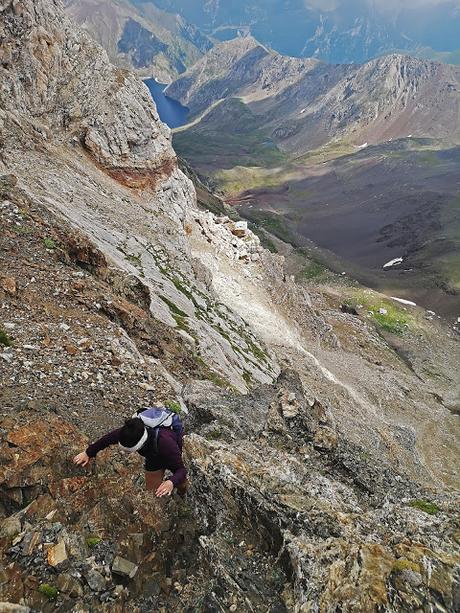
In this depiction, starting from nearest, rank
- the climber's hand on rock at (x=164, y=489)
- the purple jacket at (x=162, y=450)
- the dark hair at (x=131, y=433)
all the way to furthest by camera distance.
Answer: the dark hair at (x=131, y=433) → the climber's hand on rock at (x=164, y=489) → the purple jacket at (x=162, y=450)

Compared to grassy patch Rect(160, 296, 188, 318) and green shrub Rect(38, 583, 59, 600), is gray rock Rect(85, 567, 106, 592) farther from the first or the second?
grassy patch Rect(160, 296, 188, 318)

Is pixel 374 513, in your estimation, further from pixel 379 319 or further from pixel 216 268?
pixel 379 319

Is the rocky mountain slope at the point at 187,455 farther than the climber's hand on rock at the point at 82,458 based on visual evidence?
No

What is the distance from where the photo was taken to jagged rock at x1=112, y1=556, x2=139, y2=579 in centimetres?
781

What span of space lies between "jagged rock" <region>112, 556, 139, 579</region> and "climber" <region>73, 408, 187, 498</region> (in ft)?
4.01

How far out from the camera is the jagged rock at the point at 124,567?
7812 millimetres

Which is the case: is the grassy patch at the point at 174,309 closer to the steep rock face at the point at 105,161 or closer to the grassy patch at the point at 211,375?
the steep rock face at the point at 105,161

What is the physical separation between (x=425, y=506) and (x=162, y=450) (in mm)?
5605

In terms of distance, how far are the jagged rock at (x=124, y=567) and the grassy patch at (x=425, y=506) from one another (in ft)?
18.7

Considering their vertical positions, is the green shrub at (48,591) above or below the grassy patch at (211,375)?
above

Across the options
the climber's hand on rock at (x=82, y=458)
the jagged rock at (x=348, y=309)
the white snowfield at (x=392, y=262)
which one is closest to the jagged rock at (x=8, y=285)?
the climber's hand on rock at (x=82, y=458)

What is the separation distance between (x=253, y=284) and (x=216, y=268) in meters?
5.44

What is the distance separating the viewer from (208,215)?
68000 mm

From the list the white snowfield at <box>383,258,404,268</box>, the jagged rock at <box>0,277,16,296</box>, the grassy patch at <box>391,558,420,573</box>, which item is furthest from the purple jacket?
the white snowfield at <box>383,258,404,268</box>
